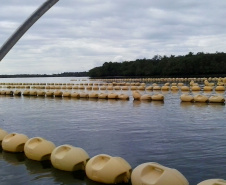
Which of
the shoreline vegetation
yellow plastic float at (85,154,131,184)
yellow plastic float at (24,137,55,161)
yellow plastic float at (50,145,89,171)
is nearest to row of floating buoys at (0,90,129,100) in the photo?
yellow plastic float at (24,137,55,161)

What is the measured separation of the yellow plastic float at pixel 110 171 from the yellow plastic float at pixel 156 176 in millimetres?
649

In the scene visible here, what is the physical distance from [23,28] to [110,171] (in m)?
6.18

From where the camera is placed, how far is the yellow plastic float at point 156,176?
8.95 metres

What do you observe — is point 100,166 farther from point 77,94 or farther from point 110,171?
point 77,94

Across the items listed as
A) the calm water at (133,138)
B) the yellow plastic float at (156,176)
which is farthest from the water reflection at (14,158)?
→ the yellow plastic float at (156,176)

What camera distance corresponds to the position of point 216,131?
1769 cm

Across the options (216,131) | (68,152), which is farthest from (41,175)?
(216,131)

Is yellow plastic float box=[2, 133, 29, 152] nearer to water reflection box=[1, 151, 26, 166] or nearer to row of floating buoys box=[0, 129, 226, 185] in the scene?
row of floating buoys box=[0, 129, 226, 185]

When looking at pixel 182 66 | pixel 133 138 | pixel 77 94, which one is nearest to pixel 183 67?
pixel 182 66

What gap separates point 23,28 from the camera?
17.9ft

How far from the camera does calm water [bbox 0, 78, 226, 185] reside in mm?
11586

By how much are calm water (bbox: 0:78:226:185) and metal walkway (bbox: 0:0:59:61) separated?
6615 mm

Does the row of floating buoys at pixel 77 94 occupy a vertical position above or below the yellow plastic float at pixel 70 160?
above

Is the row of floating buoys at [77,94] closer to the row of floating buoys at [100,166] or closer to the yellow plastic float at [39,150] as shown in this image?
the row of floating buoys at [100,166]
